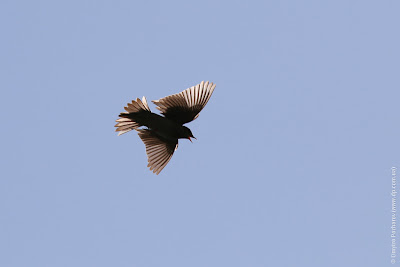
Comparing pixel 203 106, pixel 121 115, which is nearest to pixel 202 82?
pixel 203 106

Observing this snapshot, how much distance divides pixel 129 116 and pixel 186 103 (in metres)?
1.19

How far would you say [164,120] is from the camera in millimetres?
12820

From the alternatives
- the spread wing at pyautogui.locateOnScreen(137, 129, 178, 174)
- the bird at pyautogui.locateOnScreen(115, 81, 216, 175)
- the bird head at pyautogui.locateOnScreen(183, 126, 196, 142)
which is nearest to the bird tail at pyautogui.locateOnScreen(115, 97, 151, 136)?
the bird at pyautogui.locateOnScreen(115, 81, 216, 175)

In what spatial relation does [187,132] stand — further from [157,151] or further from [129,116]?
[157,151]

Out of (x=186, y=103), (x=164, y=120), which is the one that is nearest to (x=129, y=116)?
(x=164, y=120)

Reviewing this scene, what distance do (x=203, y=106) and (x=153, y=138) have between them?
173cm

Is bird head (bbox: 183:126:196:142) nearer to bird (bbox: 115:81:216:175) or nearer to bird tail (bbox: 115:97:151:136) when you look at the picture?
bird (bbox: 115:81:216:175)

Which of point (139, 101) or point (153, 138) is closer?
point (139, 101)

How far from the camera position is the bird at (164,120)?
41.0 ft

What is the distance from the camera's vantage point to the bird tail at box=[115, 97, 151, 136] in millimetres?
12383

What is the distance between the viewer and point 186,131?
1296 centimetres

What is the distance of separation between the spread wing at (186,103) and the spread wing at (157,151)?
1022 millimetres

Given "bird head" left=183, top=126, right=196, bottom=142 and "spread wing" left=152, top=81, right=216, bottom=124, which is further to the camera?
"bird head" left=183, top=126, right=196, bottom=142

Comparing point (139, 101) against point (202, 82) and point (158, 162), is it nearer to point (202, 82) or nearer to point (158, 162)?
point (202, 82)
